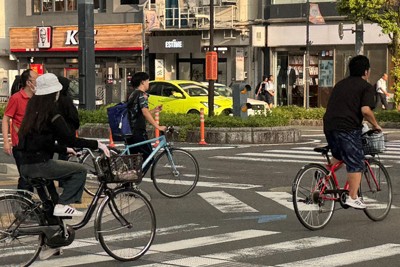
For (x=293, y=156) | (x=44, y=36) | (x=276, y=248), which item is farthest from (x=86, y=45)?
(x=44, y=36)

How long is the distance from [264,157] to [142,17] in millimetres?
26693

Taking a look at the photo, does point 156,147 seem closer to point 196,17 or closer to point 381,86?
point 381,86

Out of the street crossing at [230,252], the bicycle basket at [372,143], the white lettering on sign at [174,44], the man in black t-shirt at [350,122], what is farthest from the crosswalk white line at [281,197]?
the white lettering on sign at [174,44]

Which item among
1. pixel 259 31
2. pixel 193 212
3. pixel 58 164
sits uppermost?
pixel 259 31

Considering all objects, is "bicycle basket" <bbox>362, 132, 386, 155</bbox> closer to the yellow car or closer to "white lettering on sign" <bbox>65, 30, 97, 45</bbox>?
the yellow car

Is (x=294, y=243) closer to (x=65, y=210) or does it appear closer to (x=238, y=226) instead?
(x=238, y=226)

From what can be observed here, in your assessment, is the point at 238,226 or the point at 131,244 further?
the point at 238,226

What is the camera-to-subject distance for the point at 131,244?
8508 millimetres

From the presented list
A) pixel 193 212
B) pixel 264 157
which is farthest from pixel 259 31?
pixel 193 212

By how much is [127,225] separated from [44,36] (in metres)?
41.5

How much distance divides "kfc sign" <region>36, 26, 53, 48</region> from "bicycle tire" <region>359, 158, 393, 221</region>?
39.5 metres

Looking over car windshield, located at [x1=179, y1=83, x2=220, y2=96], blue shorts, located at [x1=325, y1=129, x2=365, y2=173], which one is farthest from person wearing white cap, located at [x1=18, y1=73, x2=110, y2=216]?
car windshield, located at [x1=179, y1=83, x2=220, y2=96]

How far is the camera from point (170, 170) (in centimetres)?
1302

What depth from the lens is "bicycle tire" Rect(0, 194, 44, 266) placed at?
7570 mm
